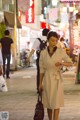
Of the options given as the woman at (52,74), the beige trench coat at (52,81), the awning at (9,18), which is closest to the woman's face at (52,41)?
the woman at (52,74)

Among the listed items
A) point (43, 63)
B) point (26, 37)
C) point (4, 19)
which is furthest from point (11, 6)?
point (43, 63)

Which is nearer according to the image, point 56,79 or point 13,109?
point 56,79

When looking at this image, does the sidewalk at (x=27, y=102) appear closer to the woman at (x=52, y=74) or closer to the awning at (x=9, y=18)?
the woman at (x=52, y=74)

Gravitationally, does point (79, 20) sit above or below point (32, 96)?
above

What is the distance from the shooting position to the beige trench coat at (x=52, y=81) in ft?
26.4

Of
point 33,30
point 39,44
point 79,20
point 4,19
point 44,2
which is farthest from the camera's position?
point 44,2

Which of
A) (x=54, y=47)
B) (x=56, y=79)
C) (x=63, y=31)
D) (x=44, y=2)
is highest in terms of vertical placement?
(x=54, y=47)

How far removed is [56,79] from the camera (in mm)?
8094

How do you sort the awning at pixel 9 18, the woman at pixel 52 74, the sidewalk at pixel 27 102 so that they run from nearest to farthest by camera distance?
1. the woman at pixel 52 74
2. the sidewalk at pixel 27 102
3. the awning at pixel 9 18

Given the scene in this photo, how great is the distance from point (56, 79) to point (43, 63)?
387mm

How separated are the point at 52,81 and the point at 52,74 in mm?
131

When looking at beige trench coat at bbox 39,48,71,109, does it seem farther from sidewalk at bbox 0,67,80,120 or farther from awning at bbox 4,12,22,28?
awning at bbox 4,12,22,28

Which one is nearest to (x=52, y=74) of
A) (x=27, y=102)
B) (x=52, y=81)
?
(x=52, y=81)

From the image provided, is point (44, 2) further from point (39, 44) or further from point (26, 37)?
point (39, 44)
